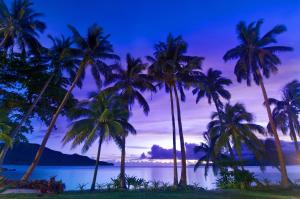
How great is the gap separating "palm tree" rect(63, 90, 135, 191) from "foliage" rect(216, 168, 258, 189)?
1083 centimetres

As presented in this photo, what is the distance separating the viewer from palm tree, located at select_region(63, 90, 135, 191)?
27.4 metres

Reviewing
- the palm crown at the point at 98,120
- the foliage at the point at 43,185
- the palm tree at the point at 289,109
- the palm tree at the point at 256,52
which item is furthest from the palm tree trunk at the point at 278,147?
A: the foliage at the point at 43,185

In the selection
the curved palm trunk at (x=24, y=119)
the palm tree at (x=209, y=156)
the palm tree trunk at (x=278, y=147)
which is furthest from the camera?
the palm tree at (x=209, y=156)

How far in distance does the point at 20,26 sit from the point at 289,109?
113ft

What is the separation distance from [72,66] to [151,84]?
372 inches

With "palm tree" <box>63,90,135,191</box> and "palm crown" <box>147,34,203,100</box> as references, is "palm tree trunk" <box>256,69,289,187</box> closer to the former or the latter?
"palm crown" <box>147,34,203,100</box>

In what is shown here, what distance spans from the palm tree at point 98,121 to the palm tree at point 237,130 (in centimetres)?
1081

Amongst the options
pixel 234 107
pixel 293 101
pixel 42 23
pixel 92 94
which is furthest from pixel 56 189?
pixel 293 101

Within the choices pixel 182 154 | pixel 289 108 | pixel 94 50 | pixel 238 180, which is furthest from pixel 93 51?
pixel 289 108

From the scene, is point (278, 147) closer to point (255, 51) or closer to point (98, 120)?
point (255, 51)

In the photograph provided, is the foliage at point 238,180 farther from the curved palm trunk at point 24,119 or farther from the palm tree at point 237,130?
the curved palm trunk at point 24,119

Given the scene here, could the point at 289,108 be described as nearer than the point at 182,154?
No

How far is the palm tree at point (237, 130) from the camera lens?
103 ft

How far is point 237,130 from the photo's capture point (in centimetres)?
3222
